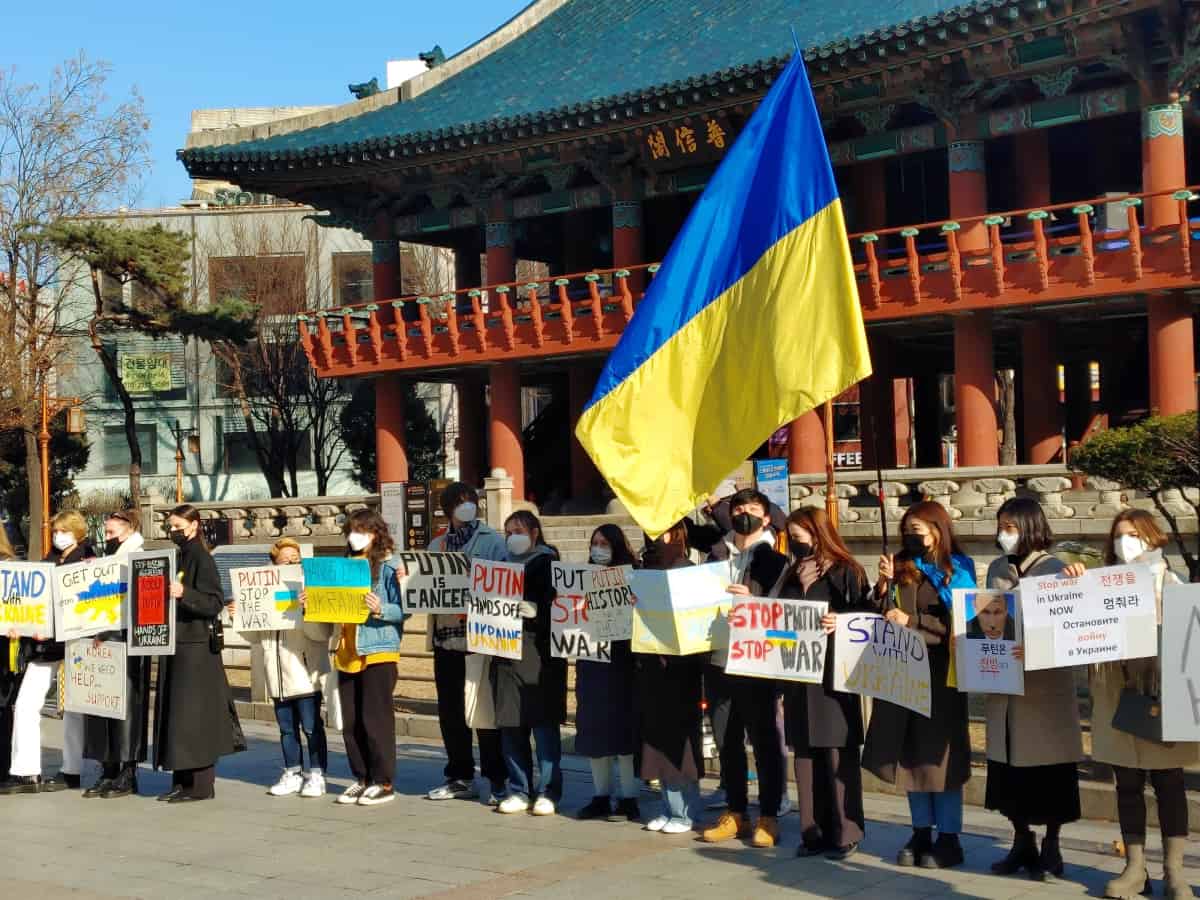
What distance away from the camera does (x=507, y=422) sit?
2772cm

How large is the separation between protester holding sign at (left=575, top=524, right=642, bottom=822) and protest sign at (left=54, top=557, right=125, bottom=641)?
356cm

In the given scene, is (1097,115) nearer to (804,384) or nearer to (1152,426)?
(1152,426)

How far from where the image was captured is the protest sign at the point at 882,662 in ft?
26.2

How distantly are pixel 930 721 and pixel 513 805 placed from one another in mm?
2955

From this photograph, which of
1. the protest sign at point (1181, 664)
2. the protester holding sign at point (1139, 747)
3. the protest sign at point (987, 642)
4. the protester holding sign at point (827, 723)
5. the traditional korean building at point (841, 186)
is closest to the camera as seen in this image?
the protest sign at point (1181, 664)

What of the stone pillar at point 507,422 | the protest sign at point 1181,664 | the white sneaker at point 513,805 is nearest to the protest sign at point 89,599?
→ the white sneaker at point 513,805

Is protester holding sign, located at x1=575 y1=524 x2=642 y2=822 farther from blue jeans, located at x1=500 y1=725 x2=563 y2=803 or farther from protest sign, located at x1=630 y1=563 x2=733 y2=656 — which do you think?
protest sign, located at x1=630 y1=563 x2=733 y2=656

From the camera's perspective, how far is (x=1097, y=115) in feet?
70.4

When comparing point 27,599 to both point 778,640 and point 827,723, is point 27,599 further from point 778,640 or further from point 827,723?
point 827,723

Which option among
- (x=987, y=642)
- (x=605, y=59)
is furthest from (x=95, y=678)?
(x=605, y=59)

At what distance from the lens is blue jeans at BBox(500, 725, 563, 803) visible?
32.3 ft

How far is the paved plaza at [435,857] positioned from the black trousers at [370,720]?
285 millimetres

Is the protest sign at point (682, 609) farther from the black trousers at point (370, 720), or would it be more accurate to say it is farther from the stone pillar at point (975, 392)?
the stone pillar at point (975, 392)

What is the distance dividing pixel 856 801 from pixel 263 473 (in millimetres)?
37116
